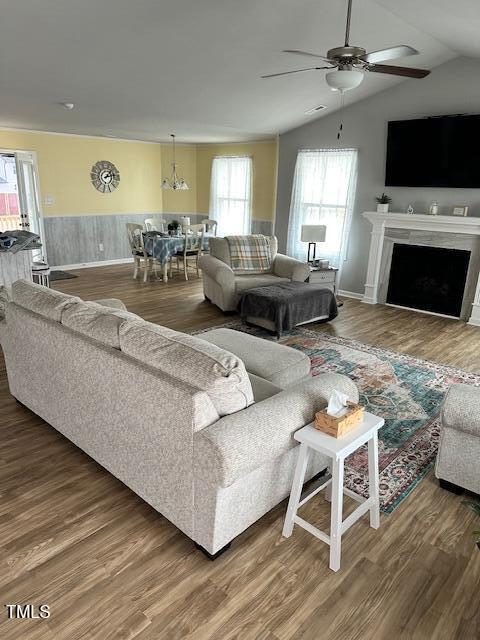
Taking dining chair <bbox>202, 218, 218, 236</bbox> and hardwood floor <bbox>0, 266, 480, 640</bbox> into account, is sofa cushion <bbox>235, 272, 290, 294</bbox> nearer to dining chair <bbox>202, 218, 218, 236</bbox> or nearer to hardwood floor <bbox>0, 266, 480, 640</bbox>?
hardwood floor <bbox>0, 266, 480, 640</bbox>

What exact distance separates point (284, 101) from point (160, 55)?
2135 millimetres

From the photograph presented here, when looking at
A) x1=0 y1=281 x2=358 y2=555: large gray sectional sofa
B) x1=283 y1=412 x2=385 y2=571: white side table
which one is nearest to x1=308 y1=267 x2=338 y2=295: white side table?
x1=0 y1=281 x2=358 y2=555: large gray sectional sofa

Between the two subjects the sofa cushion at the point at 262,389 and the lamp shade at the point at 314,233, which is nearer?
the sofa cushion at the point at 262,389

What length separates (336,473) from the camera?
5.84 ft

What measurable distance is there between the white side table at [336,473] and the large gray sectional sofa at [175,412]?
0.29ft

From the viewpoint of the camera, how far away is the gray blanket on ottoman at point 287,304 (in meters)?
4.54

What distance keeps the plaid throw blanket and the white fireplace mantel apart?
4.90ft

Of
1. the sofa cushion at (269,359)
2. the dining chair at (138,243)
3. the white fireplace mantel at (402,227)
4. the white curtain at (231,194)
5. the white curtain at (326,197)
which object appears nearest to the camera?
the sofa cushion at (269,359)

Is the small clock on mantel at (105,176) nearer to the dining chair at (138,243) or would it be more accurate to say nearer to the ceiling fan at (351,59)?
the dining chair at (138,243)

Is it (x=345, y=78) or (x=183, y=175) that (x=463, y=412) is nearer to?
(x=345, y=78)

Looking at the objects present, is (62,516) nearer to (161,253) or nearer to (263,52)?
(263,52)

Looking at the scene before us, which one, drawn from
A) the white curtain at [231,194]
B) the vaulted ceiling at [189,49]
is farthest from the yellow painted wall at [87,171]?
the vaulted ceiling at [189,49]

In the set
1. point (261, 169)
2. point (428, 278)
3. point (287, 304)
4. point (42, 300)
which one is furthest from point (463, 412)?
point (261, 169)

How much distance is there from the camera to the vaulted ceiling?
10.8 ft
